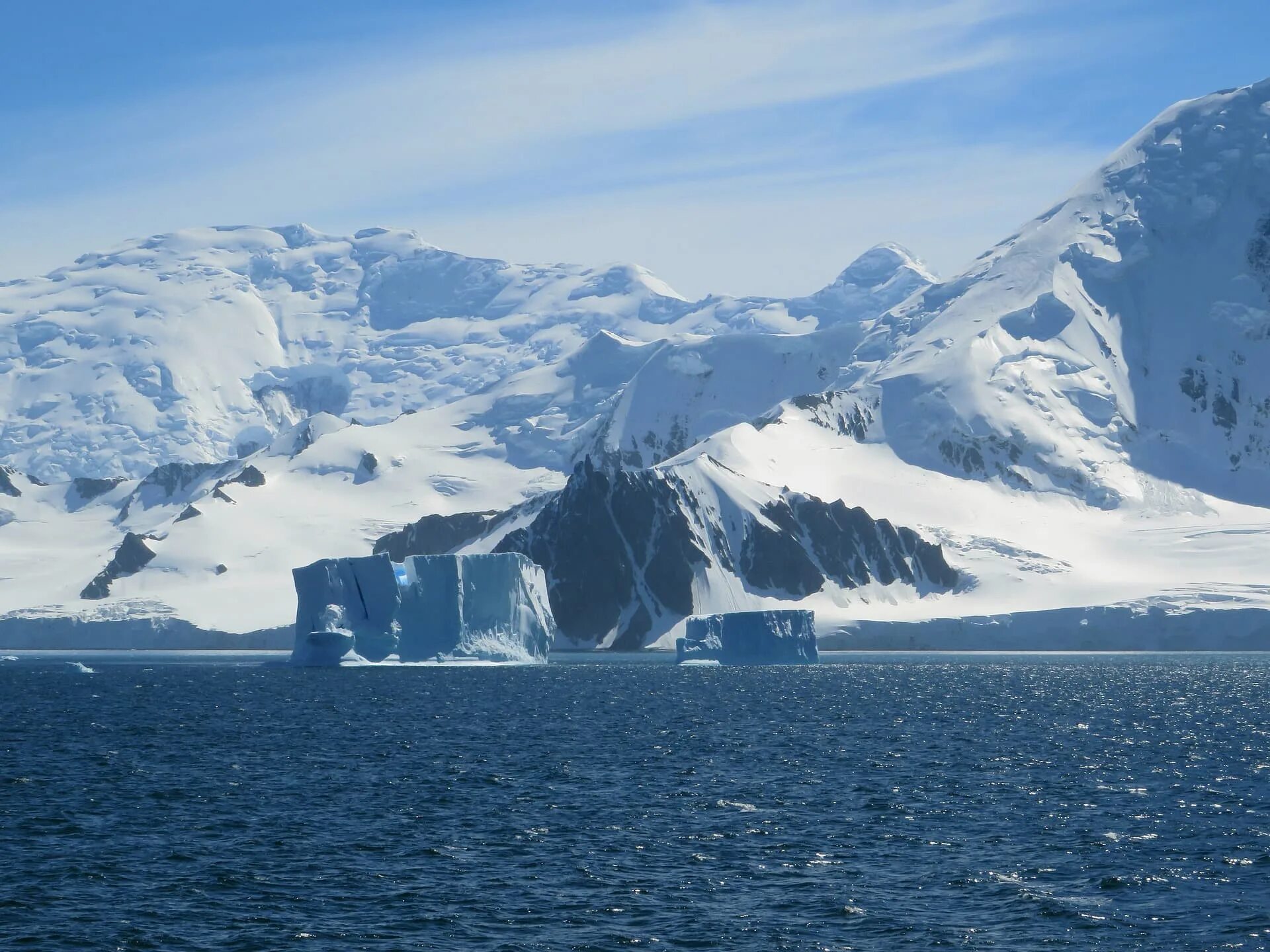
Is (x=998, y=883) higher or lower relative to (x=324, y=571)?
lower

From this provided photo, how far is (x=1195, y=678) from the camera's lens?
143250mm

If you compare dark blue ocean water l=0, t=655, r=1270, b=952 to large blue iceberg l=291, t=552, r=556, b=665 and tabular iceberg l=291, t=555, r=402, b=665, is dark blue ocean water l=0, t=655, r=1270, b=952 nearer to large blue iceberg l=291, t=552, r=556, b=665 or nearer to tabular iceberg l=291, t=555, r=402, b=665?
tabular iceberg l=291, t=555, r=402, b=665

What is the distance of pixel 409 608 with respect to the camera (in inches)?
5842

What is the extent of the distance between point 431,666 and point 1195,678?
68.6m

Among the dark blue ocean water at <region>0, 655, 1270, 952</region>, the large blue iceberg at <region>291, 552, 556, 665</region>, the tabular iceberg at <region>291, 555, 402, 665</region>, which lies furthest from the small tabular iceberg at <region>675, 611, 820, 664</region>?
the dark blue ocean water at <region>0, 655, 1270, 952</region>

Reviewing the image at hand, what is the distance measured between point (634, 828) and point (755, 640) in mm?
117093

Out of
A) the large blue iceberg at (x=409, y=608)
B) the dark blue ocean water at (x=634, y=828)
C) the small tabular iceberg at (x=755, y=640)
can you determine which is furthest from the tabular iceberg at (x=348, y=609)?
the dark blue ocean water at (x=634, y=828)

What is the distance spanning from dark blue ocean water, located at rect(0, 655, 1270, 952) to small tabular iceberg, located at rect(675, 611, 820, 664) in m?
65.2

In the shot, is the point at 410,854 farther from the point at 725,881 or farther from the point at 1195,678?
the point at 1195,678

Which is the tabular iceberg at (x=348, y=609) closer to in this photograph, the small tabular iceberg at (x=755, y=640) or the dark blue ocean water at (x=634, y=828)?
the small tabular iceberg at (x=755, y=640)

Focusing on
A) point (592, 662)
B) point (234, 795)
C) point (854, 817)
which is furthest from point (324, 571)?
point (854, 817)

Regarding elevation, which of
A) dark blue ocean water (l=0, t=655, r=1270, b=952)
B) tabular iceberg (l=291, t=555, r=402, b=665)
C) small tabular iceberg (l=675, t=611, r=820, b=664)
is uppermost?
tabular iceberg (l=291, t=555, r=402, b=665)

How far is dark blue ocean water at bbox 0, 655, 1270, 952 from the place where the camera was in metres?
39.6

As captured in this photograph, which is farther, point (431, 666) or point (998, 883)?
point (431, 666)
